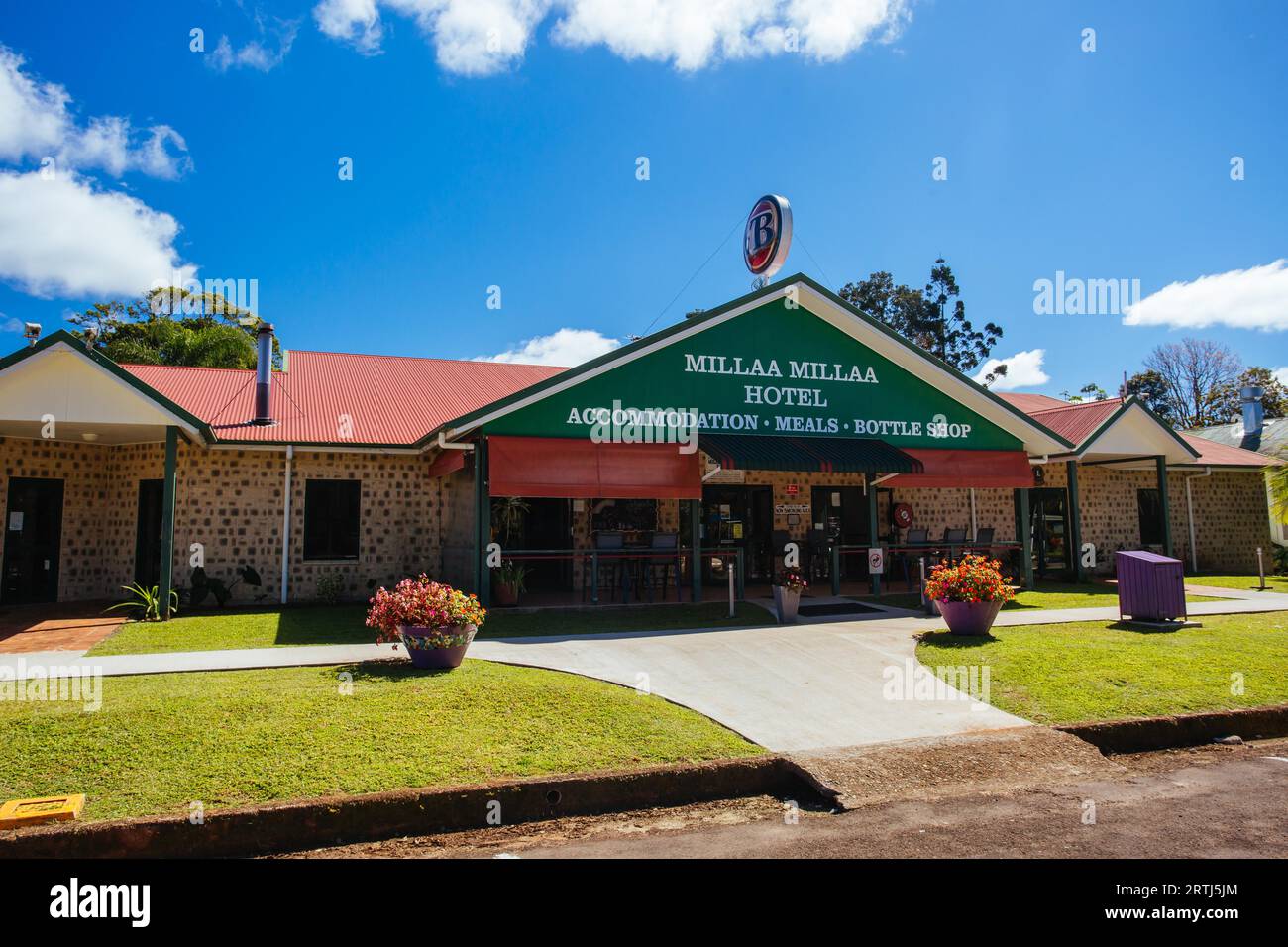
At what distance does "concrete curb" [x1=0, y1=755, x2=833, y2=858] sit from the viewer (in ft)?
15.5

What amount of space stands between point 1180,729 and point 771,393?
9451 millimetres

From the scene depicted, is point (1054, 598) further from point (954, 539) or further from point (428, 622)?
point (428, 622)

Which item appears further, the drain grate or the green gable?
the green gable

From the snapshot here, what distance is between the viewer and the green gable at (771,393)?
46.7ft

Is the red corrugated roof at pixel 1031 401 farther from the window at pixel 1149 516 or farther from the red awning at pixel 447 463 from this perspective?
the red awning at pixel 447 463

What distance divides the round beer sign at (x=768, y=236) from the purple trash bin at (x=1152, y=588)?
26.7 ft

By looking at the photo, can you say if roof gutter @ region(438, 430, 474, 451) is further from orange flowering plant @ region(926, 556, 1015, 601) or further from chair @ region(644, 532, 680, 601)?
orange flowering plant @ region(926, 556, 1015, 601)

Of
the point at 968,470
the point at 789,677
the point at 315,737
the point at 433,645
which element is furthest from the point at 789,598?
the point at 315,737

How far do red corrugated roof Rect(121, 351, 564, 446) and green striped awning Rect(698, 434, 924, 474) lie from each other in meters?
5.79

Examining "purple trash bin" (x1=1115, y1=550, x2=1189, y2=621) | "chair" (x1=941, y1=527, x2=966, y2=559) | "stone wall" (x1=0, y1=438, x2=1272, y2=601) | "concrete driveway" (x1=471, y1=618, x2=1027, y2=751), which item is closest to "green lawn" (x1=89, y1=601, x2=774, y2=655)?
"concrete driveway" (x1=471, y1=618, x2=1027, y2=751)

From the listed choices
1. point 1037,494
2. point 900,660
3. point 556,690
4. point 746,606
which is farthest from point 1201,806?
point 1037,494

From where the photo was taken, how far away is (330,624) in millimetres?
12078
